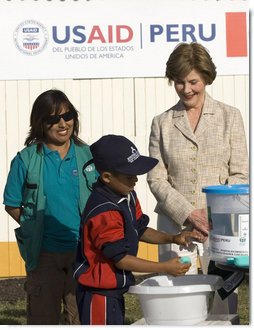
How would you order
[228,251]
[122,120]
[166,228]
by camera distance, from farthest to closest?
[122,120] → [166,228] → [228,251]

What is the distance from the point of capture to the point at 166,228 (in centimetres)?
544

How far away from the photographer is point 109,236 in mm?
4473

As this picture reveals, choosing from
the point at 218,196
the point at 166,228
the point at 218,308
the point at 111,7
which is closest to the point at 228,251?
the point at 218,196

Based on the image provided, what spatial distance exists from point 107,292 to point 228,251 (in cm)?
68

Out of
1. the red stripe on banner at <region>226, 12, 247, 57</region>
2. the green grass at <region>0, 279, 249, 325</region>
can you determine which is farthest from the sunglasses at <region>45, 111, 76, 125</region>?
the red stripe on banner at <region>226, 12, 247, 57</region>

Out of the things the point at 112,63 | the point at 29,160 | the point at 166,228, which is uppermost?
the point at 112,63

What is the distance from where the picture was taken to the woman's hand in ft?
16.5

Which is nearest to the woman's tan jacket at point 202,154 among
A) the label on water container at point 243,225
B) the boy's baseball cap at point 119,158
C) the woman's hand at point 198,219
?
the woman's hand at point 198,219

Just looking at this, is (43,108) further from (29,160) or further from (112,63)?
(112,63)

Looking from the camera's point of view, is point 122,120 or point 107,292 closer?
point 107,292

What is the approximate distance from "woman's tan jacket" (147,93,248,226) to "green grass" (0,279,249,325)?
7.35ft

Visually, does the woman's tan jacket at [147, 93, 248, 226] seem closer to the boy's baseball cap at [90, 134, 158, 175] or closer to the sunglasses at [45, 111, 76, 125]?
the sunglasses at [45, 111, 76, 125]

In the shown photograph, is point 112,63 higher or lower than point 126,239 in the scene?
higher

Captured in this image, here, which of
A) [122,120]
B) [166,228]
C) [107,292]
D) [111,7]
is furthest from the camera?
[122,120]
